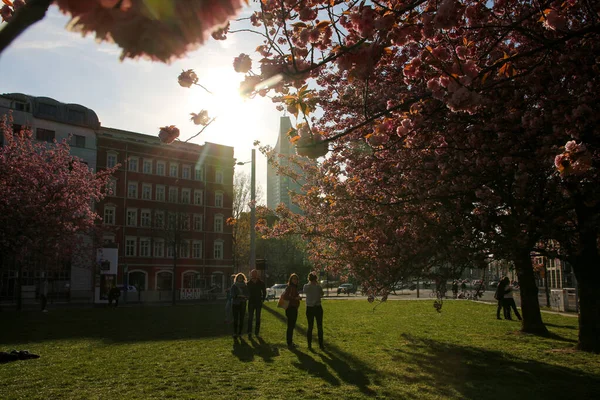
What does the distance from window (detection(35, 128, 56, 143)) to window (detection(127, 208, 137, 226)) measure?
10205 mm

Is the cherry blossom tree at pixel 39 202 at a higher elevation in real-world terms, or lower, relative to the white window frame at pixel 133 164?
lower

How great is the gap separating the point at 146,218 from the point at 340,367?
47.3m

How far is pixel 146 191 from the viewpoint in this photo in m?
53.8

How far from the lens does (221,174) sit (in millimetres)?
59438

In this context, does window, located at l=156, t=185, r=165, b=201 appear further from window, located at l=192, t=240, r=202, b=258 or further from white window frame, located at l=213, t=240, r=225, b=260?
white window frame, located at l=213, t=240, r=225, b=260

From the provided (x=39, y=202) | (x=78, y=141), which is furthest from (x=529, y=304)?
(x=78, y=141)

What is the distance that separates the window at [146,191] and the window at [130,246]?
4.75 m

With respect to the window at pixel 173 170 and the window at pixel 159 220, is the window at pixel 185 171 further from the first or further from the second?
the window at pixel 159 220

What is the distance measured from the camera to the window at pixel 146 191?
53500mm

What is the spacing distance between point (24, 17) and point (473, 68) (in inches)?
193

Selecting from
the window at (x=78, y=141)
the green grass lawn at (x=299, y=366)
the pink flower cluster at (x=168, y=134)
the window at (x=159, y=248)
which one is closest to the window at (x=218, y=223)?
the window at (x=159, y=248)

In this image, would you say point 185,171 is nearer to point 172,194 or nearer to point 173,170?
point 173,170

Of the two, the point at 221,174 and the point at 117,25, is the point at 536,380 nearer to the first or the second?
the point at 117,25

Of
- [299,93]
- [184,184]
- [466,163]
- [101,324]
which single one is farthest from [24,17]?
[184,184]
